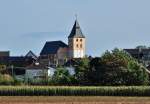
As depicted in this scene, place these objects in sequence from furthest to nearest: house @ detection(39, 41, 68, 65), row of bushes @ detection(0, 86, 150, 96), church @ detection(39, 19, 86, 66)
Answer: church @ detection(39, 19, 86, 66) → house @ detection(39, 41, 68, 65) → row of bushes @ detection(0, 86, 150, 96)

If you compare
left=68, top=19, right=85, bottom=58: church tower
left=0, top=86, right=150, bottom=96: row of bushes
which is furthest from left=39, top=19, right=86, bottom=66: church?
left=0, top=86, right=150, bottom=96: row of bushes

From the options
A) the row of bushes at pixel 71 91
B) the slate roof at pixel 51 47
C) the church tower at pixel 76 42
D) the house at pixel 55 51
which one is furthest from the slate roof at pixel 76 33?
the row of bushes at pixel 71 91

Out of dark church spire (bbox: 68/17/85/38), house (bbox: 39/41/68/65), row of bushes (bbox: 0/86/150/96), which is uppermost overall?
dark church spire (bbox: 68/17/85/38)

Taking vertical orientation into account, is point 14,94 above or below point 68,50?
below

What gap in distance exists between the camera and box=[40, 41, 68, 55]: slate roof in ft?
589

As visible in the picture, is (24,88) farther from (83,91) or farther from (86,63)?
(86,63)

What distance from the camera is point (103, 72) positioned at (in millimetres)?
89000

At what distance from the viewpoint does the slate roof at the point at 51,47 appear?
17962cm

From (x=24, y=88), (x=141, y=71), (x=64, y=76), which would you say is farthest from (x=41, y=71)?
(x=24, y=88)

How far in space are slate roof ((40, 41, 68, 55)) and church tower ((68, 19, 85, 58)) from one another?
2574 mm

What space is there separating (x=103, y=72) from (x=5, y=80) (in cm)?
1267

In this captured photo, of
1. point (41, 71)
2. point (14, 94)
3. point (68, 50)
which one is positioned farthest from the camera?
point (68, 50)

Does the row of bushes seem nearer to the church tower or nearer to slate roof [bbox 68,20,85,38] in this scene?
the church tower

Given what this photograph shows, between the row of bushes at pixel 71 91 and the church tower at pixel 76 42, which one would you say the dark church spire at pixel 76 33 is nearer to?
the church tower at pixel 76 42
